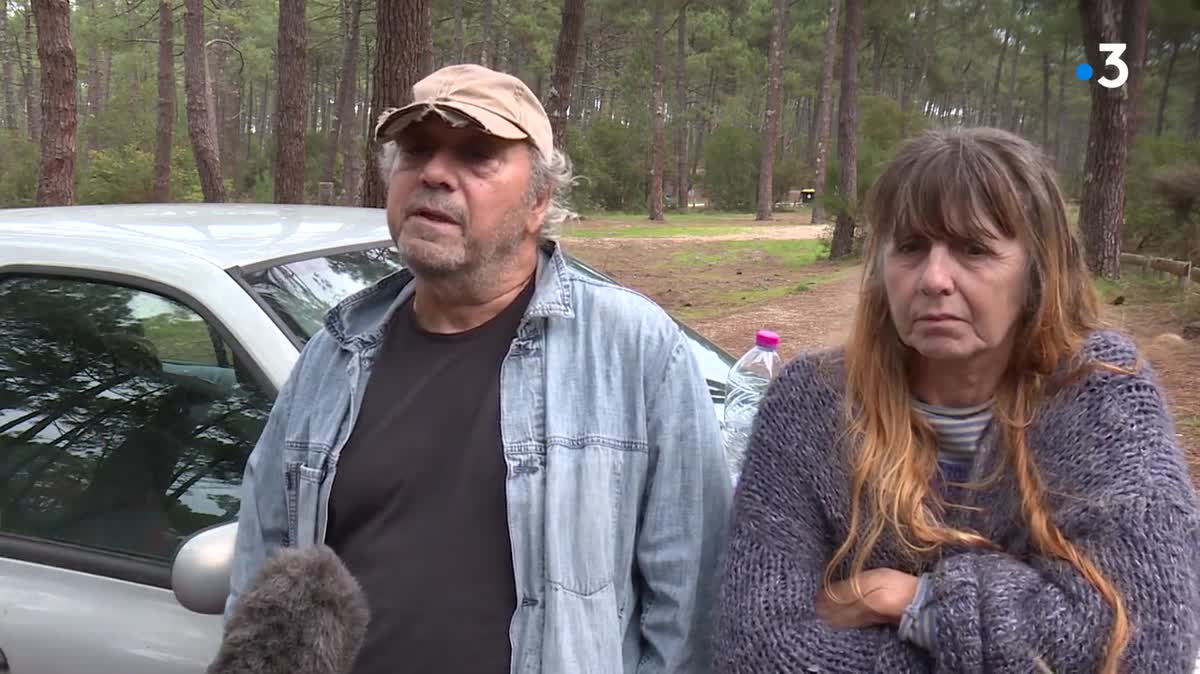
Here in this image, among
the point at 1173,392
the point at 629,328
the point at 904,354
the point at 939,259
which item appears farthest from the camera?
the point at 1173,392

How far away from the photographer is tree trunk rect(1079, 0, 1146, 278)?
40.8 ft

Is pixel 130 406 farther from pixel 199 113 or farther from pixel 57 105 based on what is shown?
pixel 199 113

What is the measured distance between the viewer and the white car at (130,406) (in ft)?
7.32

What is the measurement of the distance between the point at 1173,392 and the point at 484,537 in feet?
25.3

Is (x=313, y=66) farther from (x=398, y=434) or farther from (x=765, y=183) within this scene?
(x=398, y=434)

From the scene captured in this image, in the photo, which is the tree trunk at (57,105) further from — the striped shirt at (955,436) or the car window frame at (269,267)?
the striped shirt at (955,436)

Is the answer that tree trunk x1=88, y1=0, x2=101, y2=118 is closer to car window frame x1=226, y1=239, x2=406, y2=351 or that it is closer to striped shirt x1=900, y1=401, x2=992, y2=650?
car window frame x1=226, y1=239, x2=406, y2=351

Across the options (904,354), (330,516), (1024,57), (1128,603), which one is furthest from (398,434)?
(1024,57)

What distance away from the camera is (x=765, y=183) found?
33969mm

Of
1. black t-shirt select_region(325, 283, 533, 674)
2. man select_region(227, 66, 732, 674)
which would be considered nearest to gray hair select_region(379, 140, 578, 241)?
man select_region(227, 66, 732, 674)

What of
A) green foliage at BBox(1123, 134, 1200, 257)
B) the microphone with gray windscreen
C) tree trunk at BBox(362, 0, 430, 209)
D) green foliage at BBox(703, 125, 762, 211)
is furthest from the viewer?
green foliage at BBox(703, 125, 762, 211)

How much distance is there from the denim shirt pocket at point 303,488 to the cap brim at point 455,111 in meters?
0.61

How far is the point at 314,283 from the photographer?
2.64 metres

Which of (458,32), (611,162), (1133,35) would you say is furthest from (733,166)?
(1133,35)
